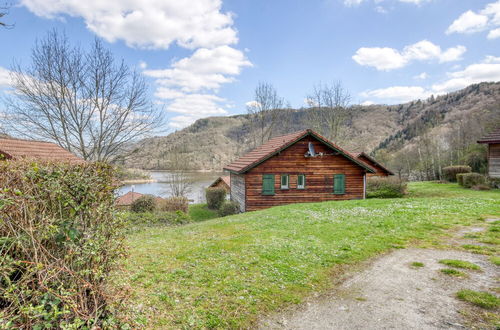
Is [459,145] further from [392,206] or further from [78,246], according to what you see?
[78,246]

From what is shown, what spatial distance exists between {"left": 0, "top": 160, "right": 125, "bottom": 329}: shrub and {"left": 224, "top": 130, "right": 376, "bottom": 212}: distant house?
53.0ft

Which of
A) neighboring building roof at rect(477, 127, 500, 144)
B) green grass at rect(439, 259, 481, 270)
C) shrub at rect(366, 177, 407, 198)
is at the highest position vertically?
neighboring building roof at rect(477, 127, 500, 144)

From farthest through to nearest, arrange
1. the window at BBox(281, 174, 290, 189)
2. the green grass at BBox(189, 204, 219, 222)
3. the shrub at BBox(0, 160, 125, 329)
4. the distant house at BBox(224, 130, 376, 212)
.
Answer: the green grass at BBox(189, 204, 219, 222) < the window at BBox(281, 174, 290, 189) < the distant house at BBox(224, 130, 376, 212) < the shrub at BBox(0, 160, 125, 329)

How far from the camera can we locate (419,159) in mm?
49562

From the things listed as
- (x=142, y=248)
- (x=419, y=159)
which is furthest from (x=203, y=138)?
(x=142, y=248)

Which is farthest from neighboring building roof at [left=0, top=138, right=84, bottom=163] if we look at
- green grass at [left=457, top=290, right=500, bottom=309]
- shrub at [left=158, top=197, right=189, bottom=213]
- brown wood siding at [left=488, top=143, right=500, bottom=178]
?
brown wood siding at [left=488, top=143, right=500, bottom=178]

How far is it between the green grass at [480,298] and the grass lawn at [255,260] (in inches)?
88.1

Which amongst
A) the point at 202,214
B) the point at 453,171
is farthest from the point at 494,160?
the point at 202,214

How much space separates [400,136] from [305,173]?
284 ft

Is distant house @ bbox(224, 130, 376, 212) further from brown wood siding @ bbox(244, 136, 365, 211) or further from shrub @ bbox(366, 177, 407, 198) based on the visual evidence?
shrub @ bbox(366, 177, 407, 198)

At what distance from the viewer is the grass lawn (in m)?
4.54

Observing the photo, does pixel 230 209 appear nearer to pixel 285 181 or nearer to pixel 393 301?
pixel 285 181

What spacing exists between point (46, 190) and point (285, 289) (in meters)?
4.27

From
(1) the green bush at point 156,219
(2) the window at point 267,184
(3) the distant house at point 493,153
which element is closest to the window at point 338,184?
(2) the window at point 267,184
